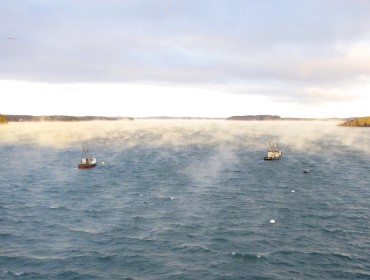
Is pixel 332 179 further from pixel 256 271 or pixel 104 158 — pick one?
pixel 104 158

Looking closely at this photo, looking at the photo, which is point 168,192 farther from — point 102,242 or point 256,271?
point 256,271

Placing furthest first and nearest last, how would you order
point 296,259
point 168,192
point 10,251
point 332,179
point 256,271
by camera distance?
1. point 332,179
2. point 168,192
3. point 10,251
4. point 296,259
5. point 256,271

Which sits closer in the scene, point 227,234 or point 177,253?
point 177,253

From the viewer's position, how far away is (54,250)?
51.1 m

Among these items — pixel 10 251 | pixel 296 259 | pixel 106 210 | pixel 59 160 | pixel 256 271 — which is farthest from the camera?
pixel 59 160

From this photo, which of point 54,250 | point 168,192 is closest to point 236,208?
point 168,192

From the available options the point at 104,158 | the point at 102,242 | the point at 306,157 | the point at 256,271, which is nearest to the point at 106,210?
the point at 102,242

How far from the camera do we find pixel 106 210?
7088 centimetres

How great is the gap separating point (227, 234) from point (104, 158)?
104m

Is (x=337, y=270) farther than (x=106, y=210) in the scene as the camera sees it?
No

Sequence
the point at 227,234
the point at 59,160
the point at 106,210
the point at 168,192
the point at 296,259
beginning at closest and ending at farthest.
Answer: the point at 296,259 < the point at 227,234 < the point at 106,210 < the point at 168,192 < the point at 59,160

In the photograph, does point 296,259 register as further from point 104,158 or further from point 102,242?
point 104,158

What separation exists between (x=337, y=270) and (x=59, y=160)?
124 m

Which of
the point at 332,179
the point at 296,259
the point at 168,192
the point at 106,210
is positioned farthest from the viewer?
the point at 332,179
